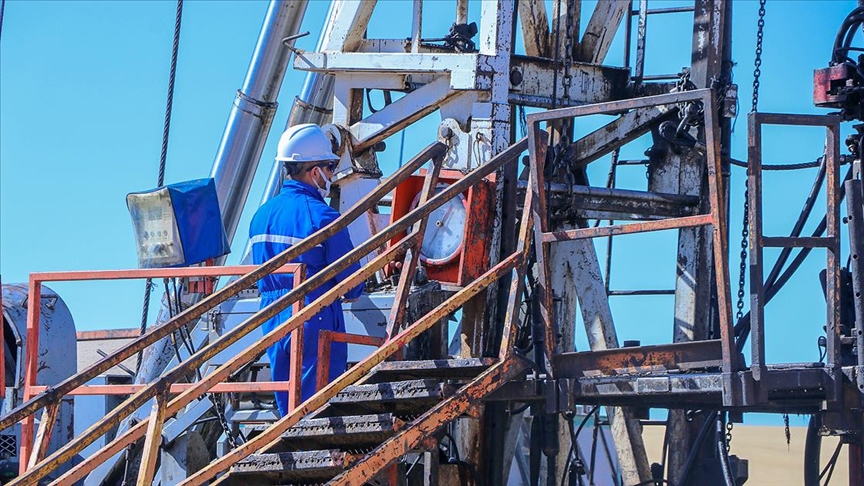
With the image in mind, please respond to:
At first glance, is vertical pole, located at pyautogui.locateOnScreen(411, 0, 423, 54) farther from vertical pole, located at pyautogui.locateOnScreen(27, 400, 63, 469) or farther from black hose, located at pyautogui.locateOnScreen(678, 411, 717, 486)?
vertical pole, located at pyautogui.locateOnScreen(27, 400, 63, 469)

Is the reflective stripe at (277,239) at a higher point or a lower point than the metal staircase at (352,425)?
higher

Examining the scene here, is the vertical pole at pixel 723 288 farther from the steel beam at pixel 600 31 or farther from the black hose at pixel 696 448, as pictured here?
the steel beam at pixel 600 31

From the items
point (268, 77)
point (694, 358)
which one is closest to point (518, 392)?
point (694, 358)

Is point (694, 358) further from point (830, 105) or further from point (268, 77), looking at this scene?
point (268, 77)

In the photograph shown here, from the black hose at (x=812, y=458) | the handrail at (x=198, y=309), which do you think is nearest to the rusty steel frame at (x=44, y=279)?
the handrail at (x=198, y=309)

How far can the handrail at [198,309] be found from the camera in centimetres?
588

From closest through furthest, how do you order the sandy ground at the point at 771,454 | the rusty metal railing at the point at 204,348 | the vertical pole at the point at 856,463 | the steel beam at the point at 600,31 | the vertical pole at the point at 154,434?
the vertical pole at the point at 154,434 < the rusty metal railing at the point at 204,348 < the vertical pole at the point at 856,463 < the steel beam at the point at 600,31 < the sandy ground at the point at 771,454

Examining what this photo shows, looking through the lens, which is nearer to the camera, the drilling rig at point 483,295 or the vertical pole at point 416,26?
the drilling rig at point 483,295

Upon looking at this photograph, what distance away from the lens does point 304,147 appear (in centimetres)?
698

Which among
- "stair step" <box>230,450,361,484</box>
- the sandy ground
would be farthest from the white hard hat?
the sandy ground

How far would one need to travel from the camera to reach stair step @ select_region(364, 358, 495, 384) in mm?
6293

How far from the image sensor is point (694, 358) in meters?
6.13

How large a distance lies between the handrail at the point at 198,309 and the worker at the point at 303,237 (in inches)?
8.4

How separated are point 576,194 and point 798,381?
2708 millimetres
